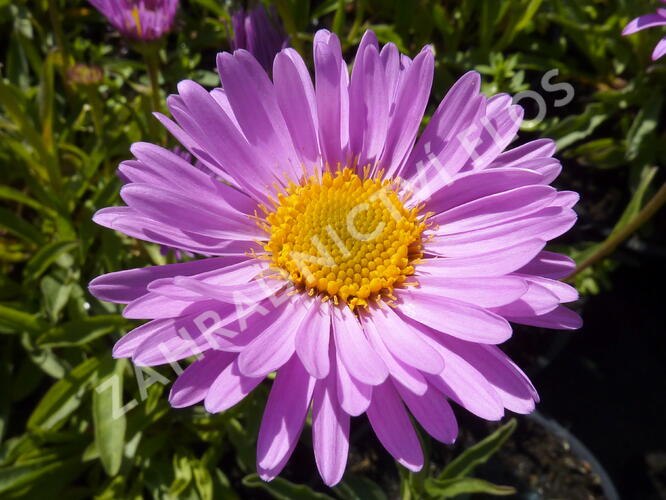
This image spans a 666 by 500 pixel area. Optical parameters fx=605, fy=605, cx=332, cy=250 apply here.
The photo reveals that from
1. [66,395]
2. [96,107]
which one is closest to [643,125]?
[96,107]

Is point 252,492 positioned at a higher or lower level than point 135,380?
lower

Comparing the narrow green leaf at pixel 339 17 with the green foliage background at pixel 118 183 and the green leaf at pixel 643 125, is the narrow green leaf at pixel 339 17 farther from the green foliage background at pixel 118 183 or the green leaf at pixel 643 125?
the green leaf at pixel 643 125

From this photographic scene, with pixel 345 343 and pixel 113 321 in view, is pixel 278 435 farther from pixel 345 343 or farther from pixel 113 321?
pixel 113 321

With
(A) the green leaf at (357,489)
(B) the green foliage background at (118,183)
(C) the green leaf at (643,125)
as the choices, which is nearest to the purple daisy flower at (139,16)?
(B) the green foliage background at (118,183)

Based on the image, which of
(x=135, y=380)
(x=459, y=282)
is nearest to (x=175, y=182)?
(x=459, y=282)

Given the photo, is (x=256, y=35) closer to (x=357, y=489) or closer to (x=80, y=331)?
(x=80, y=331)

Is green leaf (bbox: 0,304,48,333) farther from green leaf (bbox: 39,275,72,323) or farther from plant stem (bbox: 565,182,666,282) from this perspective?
plant stem (bbox: 565,182,666,282)
